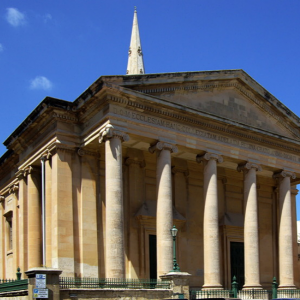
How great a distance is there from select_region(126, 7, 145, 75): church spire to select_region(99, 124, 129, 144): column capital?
28.1 meters

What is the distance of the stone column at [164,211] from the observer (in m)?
27.0

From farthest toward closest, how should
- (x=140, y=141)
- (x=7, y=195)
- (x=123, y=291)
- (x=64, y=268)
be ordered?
(x=7, y=195)
(x=140, y=141)
(x=64, y=268)
(x=123, y=291)

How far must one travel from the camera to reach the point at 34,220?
31.7 meters

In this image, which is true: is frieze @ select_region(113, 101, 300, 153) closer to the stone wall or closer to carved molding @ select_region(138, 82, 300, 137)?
carved molding @ select_region(138, 82, 300, 137)

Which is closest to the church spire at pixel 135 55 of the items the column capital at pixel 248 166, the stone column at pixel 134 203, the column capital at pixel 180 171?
the column capital at pixel 180 171

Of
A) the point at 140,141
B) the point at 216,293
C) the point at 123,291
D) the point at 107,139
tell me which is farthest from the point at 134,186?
the point at 123,291

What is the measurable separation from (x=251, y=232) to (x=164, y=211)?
260 inches

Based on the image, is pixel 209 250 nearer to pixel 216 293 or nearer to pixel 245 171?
pixel 216 293

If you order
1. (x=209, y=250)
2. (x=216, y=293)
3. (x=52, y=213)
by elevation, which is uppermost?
(x=52, y=213)

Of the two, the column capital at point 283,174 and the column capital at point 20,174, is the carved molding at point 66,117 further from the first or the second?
the column capital at point 283,174

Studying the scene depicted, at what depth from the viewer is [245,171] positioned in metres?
32.5

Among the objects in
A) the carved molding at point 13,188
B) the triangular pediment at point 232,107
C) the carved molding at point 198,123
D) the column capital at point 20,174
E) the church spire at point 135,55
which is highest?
the church spire at point 135,55

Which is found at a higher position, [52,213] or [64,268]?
[52,213]

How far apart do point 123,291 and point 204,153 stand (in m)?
11.0
